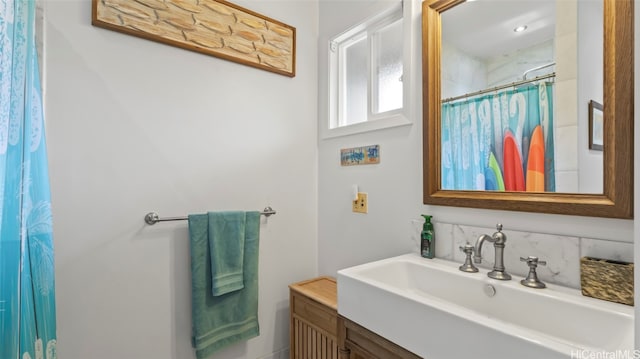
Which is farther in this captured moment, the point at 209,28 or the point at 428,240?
the point at 209,28

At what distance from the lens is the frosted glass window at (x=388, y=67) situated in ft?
5.19

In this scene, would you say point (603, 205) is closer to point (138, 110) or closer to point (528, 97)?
point (528, 97)

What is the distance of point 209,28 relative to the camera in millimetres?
1488

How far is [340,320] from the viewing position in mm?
1146

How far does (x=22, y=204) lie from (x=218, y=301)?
36.4 inches

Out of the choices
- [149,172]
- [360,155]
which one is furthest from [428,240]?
[149,172]

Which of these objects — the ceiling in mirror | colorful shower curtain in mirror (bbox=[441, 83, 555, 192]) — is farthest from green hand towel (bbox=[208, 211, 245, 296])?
the ceiling in mirror

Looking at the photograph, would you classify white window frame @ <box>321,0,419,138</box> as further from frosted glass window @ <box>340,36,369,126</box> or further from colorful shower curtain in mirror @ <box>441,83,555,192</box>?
colorful shower curtain in mirror @ <box>441,83,555,192</box>

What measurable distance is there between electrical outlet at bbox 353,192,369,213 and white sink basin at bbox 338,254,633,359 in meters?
0.46

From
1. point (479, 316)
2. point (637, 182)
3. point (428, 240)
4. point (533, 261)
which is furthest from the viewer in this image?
point (428, 240)

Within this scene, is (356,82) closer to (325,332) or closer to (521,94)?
(521,94)

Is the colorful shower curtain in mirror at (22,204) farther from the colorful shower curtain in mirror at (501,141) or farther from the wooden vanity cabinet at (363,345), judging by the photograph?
the colorful shower curtain in mirror at (501,141)

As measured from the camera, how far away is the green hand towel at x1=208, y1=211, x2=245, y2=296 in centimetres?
142

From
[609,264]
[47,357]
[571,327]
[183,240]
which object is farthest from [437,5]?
[47,357]
